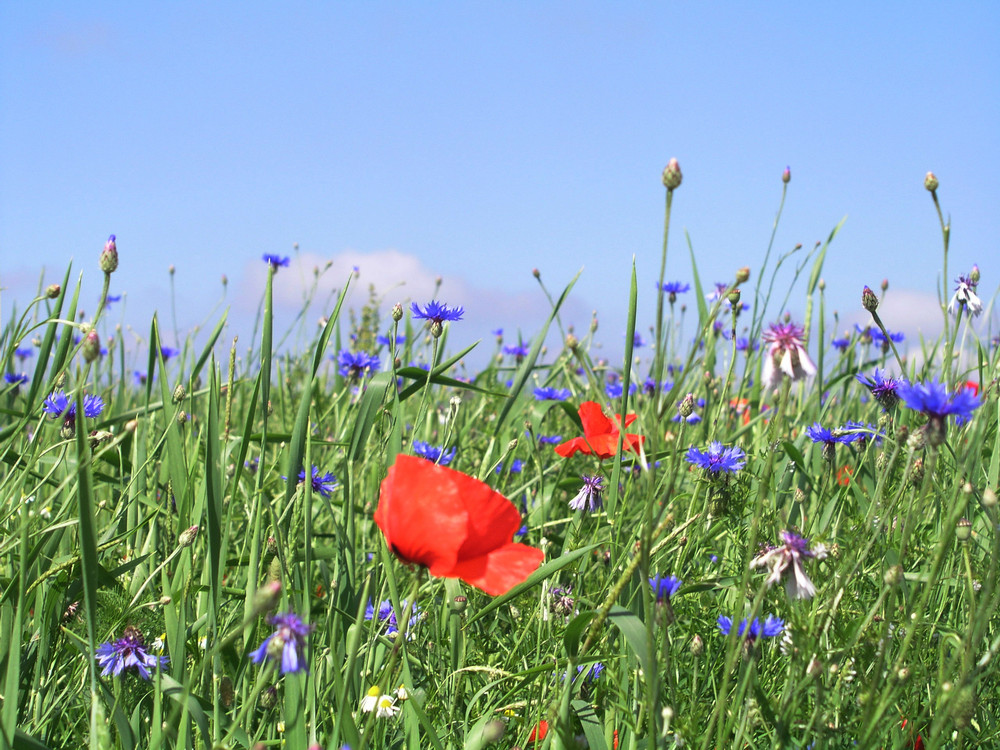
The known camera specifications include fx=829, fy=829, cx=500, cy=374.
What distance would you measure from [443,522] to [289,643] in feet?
0.74

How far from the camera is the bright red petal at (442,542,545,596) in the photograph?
103 cm

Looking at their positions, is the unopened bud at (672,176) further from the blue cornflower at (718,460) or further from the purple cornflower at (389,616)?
the purple cornflower at (389,616)

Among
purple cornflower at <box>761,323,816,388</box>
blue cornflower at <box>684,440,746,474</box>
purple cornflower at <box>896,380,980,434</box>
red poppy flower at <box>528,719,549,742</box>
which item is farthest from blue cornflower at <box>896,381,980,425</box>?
red poppy flower at <box>528,719,549,742</box>

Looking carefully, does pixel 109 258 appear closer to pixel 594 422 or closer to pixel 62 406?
pixel 62 406

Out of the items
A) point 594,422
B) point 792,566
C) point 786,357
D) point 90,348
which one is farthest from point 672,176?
point 594,422

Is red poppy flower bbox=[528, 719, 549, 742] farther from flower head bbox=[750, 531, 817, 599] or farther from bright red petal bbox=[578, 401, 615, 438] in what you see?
bright red petal bbox=[578, 401, 615, 438]

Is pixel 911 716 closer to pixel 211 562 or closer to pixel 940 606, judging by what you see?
pixel 940 606

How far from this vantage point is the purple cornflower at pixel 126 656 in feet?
4.32

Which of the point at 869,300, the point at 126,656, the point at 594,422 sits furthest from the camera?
the point at 594,422

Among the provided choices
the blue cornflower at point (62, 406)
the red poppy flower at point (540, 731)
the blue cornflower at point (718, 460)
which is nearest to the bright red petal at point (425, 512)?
the red poppy flower at point (540, 731)

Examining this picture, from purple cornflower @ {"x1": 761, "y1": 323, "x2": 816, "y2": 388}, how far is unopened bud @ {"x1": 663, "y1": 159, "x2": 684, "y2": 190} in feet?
0.79

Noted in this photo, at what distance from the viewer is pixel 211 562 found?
1260 millimetres

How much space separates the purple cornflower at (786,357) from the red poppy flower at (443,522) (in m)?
0.38

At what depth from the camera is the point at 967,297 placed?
6.10 ft
